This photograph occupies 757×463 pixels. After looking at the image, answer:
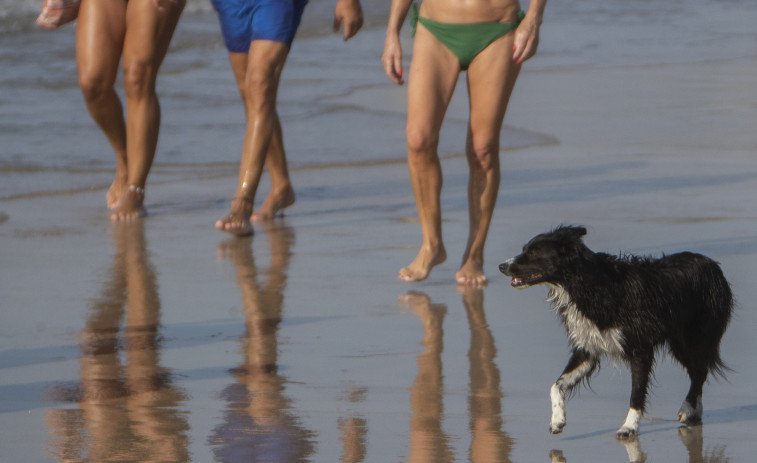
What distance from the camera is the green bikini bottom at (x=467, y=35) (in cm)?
605

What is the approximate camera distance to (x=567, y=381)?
4.19 m

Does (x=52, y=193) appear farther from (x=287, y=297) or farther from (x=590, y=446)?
(x=590, y=446)

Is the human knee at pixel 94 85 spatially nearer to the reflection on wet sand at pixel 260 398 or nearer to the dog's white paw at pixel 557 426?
the reflection on wet sand at pixel 260 398

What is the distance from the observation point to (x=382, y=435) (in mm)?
4156

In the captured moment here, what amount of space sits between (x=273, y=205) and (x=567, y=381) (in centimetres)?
393

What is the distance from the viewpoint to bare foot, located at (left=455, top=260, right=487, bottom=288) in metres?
6.21

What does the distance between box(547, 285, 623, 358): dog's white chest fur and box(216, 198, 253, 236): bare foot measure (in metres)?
3.33

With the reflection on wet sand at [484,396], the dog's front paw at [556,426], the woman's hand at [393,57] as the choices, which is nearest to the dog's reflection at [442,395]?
the reflection on wet sand at [484,396]

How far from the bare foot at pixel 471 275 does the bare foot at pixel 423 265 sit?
119 millimetres

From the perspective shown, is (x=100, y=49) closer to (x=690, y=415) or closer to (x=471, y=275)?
(x=471, y=275)

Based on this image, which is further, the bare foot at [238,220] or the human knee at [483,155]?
the bare foot at [238,220]

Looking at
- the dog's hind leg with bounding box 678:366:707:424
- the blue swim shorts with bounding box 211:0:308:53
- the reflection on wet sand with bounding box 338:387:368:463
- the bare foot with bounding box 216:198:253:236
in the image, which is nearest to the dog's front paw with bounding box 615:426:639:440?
A: the dog's hind leg with bounding box 678:366:707:424

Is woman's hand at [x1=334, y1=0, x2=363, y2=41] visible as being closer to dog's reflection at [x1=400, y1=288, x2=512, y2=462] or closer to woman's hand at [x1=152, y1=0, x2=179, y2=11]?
woman's hand at [x1=152, y1=0, x2=179, y2=11]

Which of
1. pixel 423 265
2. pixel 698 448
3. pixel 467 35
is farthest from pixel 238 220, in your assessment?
pixel 698 448
